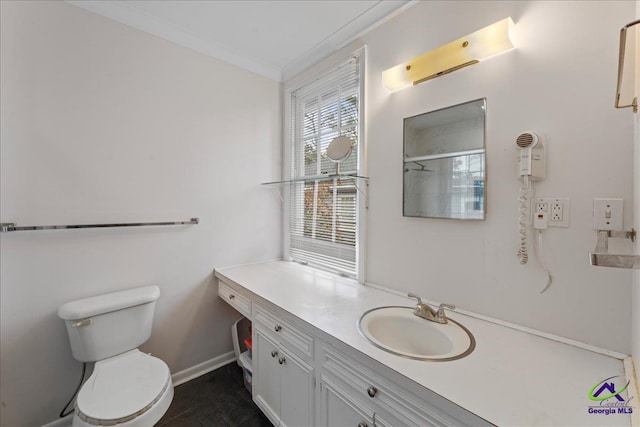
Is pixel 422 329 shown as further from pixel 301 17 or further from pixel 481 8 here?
pixel 301 17

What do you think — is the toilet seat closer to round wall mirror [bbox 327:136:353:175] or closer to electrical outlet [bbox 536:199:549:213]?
round wall mirror [bbox 327:136:353:175]

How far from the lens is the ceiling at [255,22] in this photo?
1.66 m

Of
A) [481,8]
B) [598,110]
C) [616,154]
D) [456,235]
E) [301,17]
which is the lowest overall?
[456,235]

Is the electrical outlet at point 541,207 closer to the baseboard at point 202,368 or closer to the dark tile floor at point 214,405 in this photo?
the dark tile floor at point 214,405

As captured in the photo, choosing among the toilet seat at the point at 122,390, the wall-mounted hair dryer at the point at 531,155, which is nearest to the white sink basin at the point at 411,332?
the wall-mounted hair dryer at the point at 531,155

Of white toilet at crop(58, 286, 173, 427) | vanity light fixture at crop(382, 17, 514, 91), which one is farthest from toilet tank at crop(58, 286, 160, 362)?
vanity light fixture at crop(382, 17, 514, 91)

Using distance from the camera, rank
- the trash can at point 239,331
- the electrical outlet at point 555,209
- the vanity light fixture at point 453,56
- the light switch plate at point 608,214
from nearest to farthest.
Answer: the light switch plate at point 608,214 → the electrical outlet at point 555,209 → the vanity light fixture at point 453,56 → the trash can at point 239,331

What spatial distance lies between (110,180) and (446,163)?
2.04 m

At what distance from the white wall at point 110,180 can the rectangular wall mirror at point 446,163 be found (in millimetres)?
1403

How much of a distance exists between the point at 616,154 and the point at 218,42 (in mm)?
2440

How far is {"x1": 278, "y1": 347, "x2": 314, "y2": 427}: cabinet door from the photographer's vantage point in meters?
1.30

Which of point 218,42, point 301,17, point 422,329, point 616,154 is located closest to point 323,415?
point 422,329

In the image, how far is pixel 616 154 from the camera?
0.97 meters

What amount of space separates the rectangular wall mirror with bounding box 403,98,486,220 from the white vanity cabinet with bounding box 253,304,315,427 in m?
0.95
